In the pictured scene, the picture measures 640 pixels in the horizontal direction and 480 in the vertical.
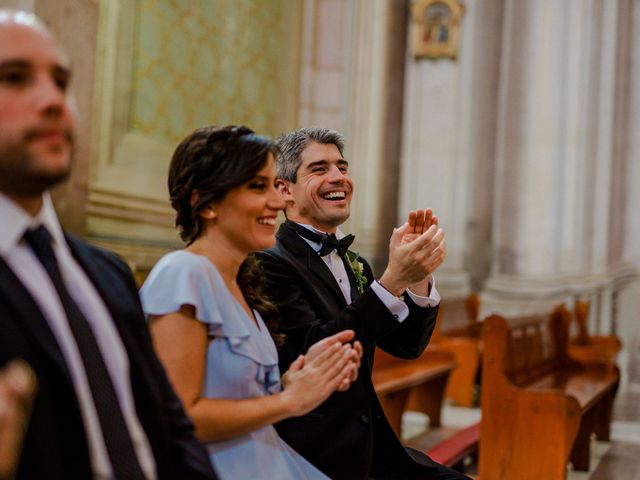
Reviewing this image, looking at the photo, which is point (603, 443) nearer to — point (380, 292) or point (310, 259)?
point (310, 259)

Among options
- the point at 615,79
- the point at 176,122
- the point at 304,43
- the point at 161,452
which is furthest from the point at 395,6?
the point at 161,452

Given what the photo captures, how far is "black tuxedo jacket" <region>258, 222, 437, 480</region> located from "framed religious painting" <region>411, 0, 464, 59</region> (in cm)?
885

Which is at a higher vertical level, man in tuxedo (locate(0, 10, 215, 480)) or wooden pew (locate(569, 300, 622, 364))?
man in tuxedo (locate(0, 10, 215, 480))

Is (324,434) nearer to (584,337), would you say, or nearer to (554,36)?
(584,337)

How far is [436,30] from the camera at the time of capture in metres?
11.1

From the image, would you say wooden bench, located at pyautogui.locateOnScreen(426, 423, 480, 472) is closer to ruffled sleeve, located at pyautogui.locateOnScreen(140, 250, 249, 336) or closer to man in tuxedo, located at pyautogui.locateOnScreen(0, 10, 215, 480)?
ruffled sleeve, located at pyautogui.locateOnScreen(140, 250, 249, 336)

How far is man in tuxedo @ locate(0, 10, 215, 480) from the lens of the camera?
126 centimetres

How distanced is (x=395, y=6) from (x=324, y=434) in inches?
368

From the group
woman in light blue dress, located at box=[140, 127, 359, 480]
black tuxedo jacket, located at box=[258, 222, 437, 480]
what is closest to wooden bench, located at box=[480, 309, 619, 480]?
black tuxedo jacket, located at box=[258, 222, 437, 480]

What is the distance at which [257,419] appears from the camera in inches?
73.6

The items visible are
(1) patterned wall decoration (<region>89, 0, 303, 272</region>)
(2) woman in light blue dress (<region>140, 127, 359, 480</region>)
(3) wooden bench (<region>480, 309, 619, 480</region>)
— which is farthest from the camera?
(1) patterned wall decoration (<region>89, 0, 303, 272</region>)

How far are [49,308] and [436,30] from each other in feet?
34.0

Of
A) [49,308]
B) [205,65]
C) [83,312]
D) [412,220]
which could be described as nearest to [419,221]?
[412,220]

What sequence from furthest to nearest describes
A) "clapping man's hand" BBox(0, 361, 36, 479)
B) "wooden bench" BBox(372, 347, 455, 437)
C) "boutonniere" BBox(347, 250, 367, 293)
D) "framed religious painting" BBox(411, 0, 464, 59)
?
"framed religious painting" BBox(411, 0, 464, 59) < "wooden bench" BBox(372, 347, 455, 437) < "boutonniere" BBox(347, 250, 367, 293) < "clapping man's hand" BBox(0, 361, 36, 479)
